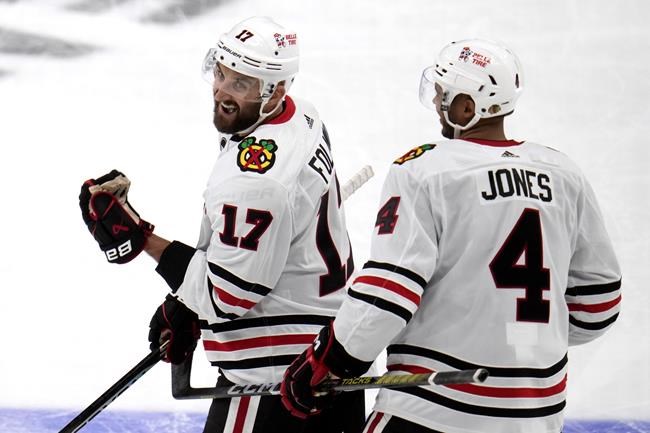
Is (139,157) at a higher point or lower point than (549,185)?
lower

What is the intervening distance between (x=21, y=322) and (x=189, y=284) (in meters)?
1.47

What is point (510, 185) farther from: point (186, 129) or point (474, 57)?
point (186, 129)

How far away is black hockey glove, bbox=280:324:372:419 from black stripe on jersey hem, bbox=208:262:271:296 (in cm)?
25

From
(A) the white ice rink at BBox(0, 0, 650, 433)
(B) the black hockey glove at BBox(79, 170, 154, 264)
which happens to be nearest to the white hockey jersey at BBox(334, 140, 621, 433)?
(B) the black hockey glove at BBox(79, 170, 154, 264)

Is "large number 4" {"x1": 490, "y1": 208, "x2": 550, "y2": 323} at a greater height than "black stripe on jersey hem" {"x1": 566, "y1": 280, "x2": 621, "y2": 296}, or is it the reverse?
"large number 4" {"x1": 490, "y1": 208, "x2": 550, "y2": 323}

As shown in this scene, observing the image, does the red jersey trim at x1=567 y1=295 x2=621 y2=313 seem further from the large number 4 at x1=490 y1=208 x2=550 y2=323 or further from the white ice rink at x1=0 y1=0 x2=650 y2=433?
the white ice rink at x1=0 y1=0 x2=650 y2=433

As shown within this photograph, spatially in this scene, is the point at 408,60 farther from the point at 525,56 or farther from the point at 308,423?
the point at 308,423

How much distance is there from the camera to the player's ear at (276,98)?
2.52 meters

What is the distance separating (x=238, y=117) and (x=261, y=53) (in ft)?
0.49

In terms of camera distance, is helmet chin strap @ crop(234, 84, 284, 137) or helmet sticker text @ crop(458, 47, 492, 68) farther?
helmet chin strap @ crop(234, 84, 284, 137)

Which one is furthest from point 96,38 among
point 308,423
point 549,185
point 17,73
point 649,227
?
point 549,185

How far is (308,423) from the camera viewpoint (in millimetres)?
2441

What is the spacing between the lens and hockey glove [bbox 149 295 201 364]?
2.59 m

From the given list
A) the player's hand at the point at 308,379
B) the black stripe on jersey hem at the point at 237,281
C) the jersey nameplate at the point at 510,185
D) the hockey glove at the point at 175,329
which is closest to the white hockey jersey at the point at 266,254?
the black stripe on jersey hem at the point at 237,281
